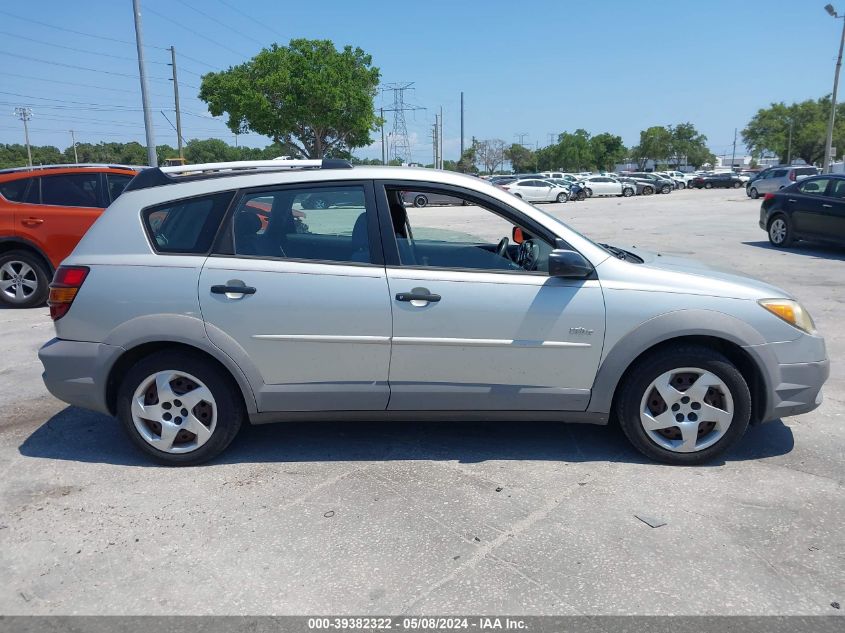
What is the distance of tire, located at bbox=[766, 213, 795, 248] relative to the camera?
44.7 feet

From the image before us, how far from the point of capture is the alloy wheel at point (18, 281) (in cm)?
842

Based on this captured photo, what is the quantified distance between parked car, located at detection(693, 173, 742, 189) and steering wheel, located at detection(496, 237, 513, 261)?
187 ft

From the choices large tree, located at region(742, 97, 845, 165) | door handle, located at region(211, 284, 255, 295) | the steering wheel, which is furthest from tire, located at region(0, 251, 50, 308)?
large tree, located at region(742, 97, 845, 165)

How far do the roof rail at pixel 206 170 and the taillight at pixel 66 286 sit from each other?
598mm

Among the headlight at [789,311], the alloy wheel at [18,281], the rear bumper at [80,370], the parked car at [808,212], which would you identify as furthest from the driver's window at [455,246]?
the parked car at [808,212]

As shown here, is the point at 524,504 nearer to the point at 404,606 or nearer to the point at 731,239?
the point at 404,606

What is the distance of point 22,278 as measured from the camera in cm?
845

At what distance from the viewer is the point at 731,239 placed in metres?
16.0

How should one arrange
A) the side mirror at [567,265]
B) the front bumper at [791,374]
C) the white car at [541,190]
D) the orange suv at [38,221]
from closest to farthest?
the side mirror at [567,265] → the front bumper at [791,374] → the orange suv at [38,221] → the white car at [541,190]

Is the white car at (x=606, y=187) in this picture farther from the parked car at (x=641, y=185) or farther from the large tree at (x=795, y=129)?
the large tree at (x=795, y=129)

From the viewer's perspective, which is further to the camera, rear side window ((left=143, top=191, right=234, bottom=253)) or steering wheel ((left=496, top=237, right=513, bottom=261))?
steering wheel ((left=496, top=237, right=513, bottom=261))

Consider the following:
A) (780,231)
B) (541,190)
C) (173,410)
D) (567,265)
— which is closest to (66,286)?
(173,410)

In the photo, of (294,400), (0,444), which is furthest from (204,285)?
(0,444)

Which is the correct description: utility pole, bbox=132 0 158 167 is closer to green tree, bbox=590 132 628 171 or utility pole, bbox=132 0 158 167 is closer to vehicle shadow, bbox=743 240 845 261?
vehicle shadow, bbox=743 240 845 261
